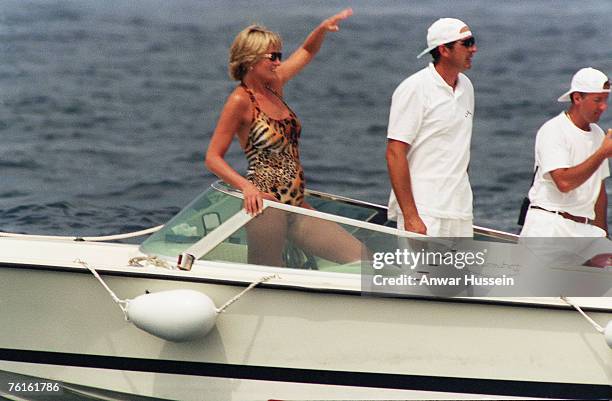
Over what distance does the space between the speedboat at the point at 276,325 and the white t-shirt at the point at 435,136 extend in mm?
228

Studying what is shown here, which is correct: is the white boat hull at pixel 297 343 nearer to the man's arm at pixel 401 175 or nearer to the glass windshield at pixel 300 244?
the glass windshield at pixel 300 244

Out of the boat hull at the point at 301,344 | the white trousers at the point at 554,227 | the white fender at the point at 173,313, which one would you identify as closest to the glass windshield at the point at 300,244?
the boat hull at the point at 301,344

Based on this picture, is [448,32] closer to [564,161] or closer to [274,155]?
[564,161]

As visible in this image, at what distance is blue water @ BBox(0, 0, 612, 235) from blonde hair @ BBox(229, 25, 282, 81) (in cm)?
433

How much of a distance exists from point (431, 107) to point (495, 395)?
1483 millimetres

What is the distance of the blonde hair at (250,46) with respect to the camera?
6973mm

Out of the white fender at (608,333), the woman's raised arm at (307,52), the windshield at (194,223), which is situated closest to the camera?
the white fender at (608,333)

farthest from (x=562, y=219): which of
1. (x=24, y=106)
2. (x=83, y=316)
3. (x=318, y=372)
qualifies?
(x=24, y=106)

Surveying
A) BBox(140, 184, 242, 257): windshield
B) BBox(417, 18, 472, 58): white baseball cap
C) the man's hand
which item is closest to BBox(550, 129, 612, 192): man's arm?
the man's hand

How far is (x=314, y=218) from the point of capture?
7117 millimetres

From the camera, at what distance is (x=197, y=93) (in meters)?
19.8

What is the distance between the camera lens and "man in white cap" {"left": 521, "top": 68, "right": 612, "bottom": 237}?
6.95 meters

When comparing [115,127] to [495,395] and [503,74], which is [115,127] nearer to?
[503,74]

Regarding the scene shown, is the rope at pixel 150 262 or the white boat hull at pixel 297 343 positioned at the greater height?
the rope at pixel 150 262
